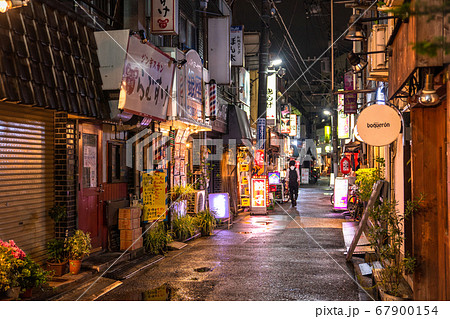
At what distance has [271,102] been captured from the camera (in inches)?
1246

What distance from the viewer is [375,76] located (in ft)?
35.4

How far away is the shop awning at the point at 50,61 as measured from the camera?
753 cm

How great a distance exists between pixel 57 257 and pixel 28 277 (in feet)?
6.58

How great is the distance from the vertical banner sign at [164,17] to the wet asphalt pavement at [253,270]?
663 centimetres

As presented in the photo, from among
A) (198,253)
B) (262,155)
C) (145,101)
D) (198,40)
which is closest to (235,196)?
(262,155)

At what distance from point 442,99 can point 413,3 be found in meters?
1.91

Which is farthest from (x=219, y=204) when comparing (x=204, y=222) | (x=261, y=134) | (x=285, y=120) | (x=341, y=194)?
(x=285, y=120)

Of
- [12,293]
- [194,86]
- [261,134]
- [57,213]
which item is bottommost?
[12,293]

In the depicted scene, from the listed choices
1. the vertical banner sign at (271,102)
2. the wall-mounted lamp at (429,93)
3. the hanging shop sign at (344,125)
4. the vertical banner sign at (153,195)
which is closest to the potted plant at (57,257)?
the vertical banner sign at (153,195)

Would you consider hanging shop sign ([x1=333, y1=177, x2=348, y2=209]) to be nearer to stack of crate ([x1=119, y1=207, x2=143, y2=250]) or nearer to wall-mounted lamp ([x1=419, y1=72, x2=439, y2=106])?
stack of crate ([x1=119, y1=207, x2=143, y2=250])

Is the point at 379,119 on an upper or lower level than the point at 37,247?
upper

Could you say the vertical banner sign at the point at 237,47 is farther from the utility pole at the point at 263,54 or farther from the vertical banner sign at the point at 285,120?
the vertical banner sign at the point at 285,120

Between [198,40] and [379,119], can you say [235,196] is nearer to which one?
[198,40]

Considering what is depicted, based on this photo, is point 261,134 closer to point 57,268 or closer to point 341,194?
point 341,194
